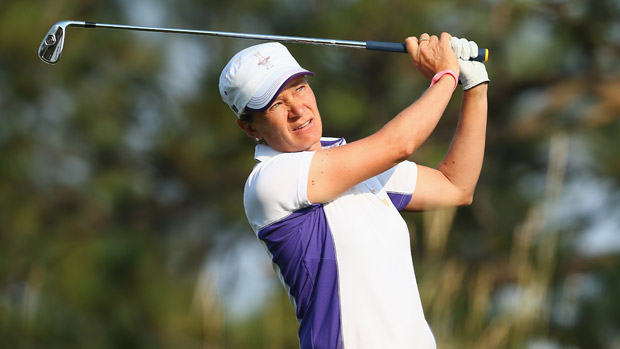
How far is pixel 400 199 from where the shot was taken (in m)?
2.34

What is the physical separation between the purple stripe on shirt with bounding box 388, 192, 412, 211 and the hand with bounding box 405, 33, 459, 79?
283 mm

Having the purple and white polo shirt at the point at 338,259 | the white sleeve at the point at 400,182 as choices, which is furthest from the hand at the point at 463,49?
the purple and white polo shirt at the point at 338,259

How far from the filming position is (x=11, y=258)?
22.3ft

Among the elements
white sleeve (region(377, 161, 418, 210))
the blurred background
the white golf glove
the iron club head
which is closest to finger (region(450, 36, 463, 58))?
the white golf glove

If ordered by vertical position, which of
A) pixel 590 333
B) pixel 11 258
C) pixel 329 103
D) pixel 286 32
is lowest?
pixel 590 333

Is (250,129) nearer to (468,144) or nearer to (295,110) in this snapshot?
(295,110)

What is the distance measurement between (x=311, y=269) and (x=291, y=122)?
1.12 feet

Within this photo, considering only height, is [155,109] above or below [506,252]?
above

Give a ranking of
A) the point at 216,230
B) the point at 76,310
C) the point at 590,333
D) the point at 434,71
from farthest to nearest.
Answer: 1. the point at 216,230
2. the point at 76,310
3. the point at 590,333
4. the point at 434,71

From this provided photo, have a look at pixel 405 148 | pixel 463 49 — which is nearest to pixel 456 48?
pixel 463 49

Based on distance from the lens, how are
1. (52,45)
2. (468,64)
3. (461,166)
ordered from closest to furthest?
(468,64)
(461,166)
(52,45)

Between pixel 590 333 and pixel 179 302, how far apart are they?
248 centimetres

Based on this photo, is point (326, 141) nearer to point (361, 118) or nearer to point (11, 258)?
point (361, 118)

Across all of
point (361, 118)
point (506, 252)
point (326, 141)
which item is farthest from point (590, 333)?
point (326, 141)
